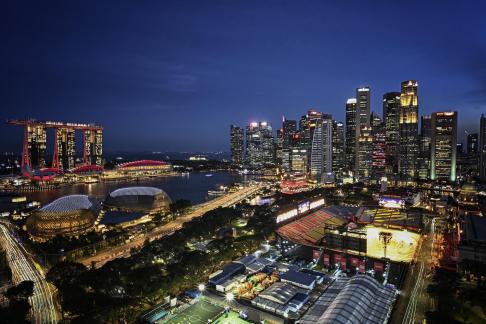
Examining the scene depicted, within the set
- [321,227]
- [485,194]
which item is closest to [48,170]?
[321,227]

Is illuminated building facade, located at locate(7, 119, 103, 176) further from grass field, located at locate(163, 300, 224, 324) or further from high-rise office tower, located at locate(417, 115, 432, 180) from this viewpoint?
high-rise office tower, located at locate(417, 115, 432, 180)

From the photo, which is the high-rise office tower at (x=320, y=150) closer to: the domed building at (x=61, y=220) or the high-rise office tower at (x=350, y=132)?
the high-rise office tower at (x=350, y=132)

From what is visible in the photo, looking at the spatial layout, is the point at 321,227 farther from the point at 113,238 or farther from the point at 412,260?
the point at 113,238

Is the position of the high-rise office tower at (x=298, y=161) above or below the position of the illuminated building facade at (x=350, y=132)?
below

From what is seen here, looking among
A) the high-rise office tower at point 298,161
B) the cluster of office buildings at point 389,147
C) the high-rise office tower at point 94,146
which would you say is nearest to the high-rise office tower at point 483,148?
the cluster of office buildings at point 389,147

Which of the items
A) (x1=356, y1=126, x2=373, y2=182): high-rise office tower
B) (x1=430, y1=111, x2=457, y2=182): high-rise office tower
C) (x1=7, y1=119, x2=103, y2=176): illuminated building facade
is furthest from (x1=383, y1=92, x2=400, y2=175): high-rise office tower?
(x1=7, y1=119, x2=103, y2=176): illuminated building facade
